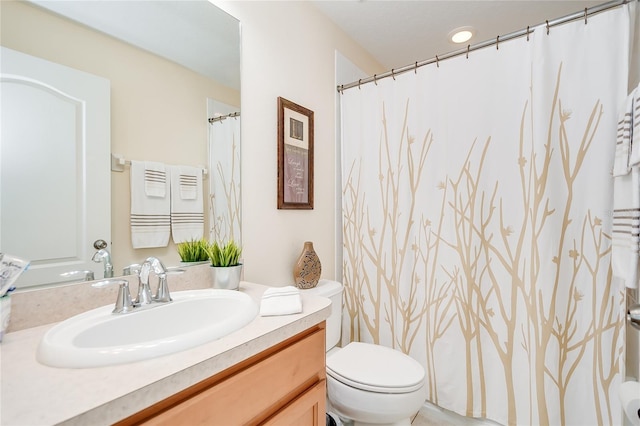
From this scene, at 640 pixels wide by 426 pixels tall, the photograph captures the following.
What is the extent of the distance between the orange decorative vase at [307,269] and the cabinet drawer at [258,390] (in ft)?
2.05

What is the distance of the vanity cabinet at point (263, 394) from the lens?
592mm

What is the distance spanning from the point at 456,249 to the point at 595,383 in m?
0.78

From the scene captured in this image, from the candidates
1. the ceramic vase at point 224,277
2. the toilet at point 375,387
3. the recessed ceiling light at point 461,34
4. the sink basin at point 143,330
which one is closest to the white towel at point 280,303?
the sink basin at point 143,330

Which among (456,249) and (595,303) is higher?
(456,249)

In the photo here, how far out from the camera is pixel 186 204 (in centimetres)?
119

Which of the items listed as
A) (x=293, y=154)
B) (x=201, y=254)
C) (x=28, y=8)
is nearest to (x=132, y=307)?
(x=201, y=254)

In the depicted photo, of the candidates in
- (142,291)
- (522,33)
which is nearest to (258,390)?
(142,291)

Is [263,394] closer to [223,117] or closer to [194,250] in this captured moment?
[194,250]

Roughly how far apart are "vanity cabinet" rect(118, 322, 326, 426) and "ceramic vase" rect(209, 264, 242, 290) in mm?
379

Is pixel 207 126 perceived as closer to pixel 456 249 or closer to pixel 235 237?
pixel 235 237

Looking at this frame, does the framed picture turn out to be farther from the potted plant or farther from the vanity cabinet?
the vanity cabinet

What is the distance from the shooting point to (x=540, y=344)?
1364 millimetres

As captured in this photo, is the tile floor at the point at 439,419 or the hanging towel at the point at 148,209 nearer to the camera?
the hanging towel at the point at 148,209

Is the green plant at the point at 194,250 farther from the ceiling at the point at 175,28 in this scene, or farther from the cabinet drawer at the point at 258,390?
the ceiling at the point at 175,28
